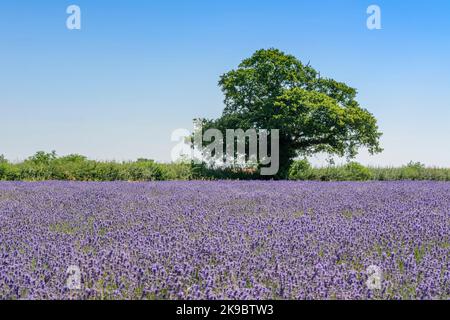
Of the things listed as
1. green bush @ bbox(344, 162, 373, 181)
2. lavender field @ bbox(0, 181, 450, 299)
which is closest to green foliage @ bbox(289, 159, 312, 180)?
green bush @ bbox(344, 162, 373, 181)

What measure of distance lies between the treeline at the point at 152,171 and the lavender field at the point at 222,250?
10999 millimetres

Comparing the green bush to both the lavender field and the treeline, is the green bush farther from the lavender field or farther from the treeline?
the lavender field

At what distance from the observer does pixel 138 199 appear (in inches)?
301

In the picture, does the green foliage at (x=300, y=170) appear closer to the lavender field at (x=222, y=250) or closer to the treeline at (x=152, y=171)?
the treeline at (x=152, y=171)

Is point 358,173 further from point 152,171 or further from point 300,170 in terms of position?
point 152,171

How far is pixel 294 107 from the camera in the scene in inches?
788

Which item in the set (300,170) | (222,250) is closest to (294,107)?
(300,170)

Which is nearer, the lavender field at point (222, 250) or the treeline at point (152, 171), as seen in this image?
the lavender field at point (222, 250)

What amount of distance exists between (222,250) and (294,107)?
1647 cm

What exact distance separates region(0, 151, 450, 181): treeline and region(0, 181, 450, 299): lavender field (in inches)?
433

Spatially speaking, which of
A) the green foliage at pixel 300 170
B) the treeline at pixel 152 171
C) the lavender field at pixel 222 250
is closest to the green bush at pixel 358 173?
the treeline at pixel 152 171

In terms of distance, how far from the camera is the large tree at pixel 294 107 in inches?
808
